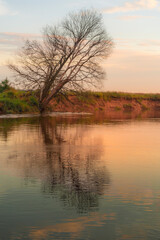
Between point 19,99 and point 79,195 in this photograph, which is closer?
point 79,195

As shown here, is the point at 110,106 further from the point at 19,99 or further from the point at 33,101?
the point at 19,99

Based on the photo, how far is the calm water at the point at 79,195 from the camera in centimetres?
448

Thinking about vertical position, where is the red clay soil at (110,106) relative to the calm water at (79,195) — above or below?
above

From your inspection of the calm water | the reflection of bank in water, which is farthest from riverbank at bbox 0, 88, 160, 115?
the calm water

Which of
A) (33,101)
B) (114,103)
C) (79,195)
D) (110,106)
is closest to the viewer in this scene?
(79,195)

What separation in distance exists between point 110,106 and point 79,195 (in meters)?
52.7

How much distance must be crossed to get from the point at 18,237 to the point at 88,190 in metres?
2.25

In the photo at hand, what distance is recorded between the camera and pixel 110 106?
191 feet

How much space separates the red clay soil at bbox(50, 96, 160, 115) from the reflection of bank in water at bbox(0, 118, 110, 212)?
112ft

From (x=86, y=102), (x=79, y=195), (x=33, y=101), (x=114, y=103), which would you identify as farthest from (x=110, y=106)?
(x=79, y=195)

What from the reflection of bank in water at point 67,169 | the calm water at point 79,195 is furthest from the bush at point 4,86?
the calm water at point 79,195

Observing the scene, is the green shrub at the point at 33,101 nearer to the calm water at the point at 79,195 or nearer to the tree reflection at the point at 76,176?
the tree reflection at the point at 76,176

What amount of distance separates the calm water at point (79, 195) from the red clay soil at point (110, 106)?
3657 centimetres

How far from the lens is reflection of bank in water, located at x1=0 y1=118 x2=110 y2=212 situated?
19.4 ft
